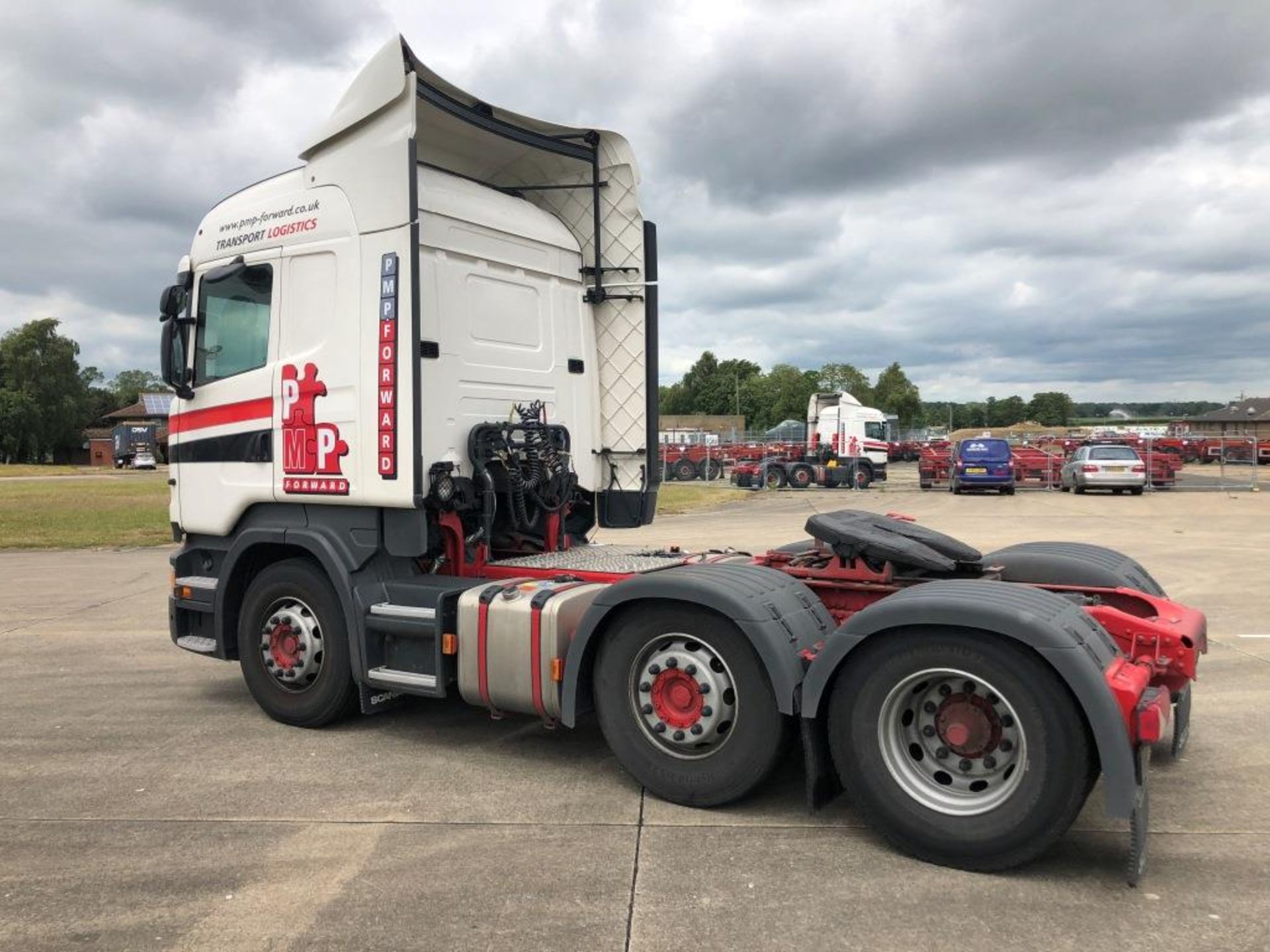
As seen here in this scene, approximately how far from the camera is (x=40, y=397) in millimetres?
89000

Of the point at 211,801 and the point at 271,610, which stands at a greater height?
the point at 271,610

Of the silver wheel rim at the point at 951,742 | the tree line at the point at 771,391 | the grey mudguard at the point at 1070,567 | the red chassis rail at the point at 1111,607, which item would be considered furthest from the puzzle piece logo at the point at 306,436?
the tree line at the point at 771,391

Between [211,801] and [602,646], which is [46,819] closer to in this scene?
[211,801]

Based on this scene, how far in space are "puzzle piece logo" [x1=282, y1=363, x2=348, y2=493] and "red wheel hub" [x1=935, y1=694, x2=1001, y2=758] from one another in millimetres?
3476

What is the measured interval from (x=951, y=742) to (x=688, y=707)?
116cm

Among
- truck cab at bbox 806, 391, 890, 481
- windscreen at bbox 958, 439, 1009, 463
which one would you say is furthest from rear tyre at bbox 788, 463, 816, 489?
windscreen at bbox 958, 439, 1009, 463

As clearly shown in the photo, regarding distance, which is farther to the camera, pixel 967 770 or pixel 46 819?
pixel 46 819

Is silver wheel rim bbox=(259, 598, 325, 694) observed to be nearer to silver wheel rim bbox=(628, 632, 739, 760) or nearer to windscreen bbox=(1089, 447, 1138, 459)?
silver wheel rim bbox=(628, 632, 739, 760)

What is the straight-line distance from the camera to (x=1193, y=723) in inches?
221

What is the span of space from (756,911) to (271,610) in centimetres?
373

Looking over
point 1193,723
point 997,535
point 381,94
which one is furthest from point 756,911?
Result: point 997,535

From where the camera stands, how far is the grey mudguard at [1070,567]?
4891 mm

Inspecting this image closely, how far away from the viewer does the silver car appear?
2775 cm

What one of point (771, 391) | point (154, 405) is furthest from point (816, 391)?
point (154, 405)
